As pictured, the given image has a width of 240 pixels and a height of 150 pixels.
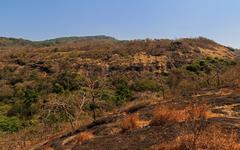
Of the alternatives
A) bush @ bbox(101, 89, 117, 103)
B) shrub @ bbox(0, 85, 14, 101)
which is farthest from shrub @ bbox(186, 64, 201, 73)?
shrub @ bbox(0, 85, 14, 101)

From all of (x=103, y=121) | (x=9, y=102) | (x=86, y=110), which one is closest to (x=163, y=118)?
(x=103, y=121)

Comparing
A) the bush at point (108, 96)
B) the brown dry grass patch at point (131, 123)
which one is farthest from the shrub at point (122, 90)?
the brown dry grass patch at point (131, 123)

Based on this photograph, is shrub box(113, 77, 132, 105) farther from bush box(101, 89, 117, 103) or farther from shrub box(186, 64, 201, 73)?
shrub box(186, 64, 201, 73)

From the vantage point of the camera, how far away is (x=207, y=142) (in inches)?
246

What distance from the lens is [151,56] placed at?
56.5 meters

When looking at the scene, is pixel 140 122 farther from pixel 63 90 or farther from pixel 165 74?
pixel 165 74

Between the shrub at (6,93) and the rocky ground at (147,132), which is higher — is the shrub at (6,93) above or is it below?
below

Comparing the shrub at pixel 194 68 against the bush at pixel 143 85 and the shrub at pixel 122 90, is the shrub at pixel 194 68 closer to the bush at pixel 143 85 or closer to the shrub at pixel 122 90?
the bush at pixel 143 85

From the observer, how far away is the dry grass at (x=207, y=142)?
600 cm

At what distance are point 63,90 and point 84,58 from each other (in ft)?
48.9

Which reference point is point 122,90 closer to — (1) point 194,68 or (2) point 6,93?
(1) point 194,68

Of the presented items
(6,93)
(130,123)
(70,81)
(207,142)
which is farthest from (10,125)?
(207,142)

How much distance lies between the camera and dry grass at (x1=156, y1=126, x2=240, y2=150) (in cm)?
600

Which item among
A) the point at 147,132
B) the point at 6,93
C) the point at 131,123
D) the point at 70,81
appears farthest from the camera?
the point at 70,81
